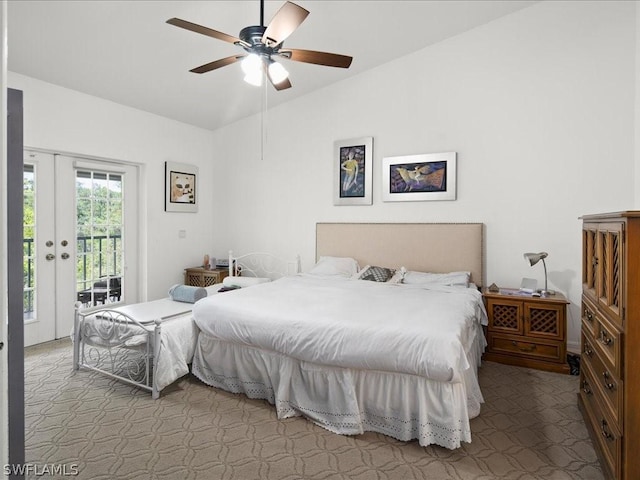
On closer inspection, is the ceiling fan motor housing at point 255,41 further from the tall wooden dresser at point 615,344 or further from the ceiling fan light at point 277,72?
the tall wooden dresser at point 615,344

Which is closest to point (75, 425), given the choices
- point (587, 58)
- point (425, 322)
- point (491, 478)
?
point (425, 322)

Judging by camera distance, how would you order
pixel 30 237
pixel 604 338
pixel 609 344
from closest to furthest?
pixel 609 344, pixel 604 338, pixel 30 237

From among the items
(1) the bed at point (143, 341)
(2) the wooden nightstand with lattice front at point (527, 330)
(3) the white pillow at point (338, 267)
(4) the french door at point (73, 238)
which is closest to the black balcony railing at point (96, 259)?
(4) the french door at point (73, 238)

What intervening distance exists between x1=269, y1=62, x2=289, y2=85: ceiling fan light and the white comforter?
181 centimetres

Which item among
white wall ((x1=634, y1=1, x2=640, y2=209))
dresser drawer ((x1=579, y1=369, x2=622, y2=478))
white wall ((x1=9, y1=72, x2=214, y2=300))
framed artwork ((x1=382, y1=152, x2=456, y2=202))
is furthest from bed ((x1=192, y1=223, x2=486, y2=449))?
white wall ((x1=9, y1=72, x2=214, y2=300))

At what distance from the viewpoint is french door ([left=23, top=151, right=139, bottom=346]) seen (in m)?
4.05

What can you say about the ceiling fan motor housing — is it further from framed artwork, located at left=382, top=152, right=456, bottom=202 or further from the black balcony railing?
the black balcony railing

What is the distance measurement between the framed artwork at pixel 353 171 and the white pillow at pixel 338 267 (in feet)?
2.53

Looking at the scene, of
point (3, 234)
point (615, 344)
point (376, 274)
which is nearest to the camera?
point (3, 234)

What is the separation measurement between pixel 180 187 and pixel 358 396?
4259 mm

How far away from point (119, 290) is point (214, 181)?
220 cm

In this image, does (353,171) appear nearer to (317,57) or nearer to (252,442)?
(317,57)

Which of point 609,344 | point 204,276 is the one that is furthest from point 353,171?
point 609,344

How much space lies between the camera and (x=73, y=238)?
14.4 ft
